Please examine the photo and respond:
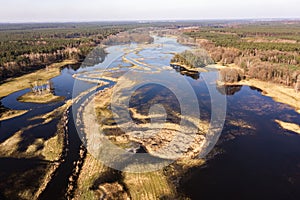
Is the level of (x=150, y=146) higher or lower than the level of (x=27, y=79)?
lower

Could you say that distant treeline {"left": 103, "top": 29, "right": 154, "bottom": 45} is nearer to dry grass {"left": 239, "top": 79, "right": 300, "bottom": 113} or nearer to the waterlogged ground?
the waterlogged ground

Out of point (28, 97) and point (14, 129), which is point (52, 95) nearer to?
point (28, 97)

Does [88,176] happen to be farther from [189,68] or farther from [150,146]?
[189,68]

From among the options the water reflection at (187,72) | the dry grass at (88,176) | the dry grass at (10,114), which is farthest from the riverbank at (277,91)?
the dry grass at (10,114)

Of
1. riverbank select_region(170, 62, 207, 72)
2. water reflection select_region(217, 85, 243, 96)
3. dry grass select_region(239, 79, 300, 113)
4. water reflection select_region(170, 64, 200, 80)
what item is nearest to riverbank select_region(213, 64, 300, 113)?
dry grass select_region(239, 79, 300, 113)

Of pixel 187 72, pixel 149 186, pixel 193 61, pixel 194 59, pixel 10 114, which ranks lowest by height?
pixel 149 186

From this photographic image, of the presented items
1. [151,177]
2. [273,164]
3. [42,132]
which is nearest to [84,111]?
[42,132]

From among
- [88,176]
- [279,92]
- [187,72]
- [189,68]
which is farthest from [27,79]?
[279,92]
